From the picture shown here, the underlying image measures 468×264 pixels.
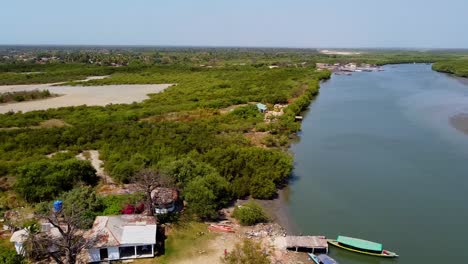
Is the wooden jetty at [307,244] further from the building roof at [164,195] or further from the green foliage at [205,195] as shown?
the building roof at [164,195]

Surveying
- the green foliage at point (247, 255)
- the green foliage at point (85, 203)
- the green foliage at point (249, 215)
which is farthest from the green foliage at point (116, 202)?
the green foliage at point (247, 255)

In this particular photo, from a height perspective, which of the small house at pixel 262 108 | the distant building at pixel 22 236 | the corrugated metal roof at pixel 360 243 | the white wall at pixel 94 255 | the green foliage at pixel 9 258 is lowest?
the corrugated metal roof at pixel 360 243

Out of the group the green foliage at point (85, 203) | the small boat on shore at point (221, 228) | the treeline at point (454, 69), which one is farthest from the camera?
the treeline at point (454, 69)

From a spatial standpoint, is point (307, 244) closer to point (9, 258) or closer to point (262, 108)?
point (9, 258)

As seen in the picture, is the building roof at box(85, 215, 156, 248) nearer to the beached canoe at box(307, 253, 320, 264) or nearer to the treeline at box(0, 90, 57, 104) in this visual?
the beached canoe at box(307, 253, 320, 264)

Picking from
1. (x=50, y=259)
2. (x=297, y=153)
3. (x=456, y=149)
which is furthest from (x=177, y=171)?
(x=456, y=149)

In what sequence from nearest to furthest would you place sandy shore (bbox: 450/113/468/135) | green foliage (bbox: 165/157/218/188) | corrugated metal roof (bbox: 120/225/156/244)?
corrugated metal roof (bbox: 120/225/156/244) → green foliage (bbox: 165/157/218/188) → sandy shore (bbox: 450/113/468/135)

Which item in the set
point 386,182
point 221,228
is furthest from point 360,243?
point 386,182

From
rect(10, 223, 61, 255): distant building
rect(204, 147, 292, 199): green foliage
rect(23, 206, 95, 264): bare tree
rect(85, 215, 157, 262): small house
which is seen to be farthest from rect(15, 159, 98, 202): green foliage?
rect(204, 147, 292, 199): green foliage
